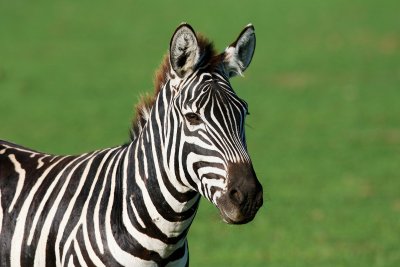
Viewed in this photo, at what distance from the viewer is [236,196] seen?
222 inches

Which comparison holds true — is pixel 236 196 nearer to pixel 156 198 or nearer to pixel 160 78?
pixel 156 198

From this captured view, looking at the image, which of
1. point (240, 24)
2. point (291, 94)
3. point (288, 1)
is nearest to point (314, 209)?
point (291, 94)

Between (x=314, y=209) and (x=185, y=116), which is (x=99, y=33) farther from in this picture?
(x=185, y=116)

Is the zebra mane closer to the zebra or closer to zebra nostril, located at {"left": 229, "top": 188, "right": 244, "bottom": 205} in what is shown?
the zebra

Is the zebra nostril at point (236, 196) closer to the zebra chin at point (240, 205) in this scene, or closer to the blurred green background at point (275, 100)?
the zebra chin at point (240, 205)

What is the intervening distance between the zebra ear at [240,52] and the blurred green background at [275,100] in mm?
2806

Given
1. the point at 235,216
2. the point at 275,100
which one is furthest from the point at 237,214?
the point at 275,100

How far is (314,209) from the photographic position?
15.7 metres

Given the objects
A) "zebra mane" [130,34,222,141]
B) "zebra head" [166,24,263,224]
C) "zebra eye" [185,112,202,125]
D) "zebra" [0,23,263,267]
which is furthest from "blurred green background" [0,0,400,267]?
"zebra eye" [185,112,202,125]

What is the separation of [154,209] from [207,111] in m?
0.79

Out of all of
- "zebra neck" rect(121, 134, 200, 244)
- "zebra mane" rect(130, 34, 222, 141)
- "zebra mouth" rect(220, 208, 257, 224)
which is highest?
"zebra mane" rect(130, 34, 222, 141)

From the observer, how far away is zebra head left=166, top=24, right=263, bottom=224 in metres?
5.67

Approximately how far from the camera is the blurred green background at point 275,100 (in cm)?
1409

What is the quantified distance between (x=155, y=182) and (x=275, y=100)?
20.3 metres
